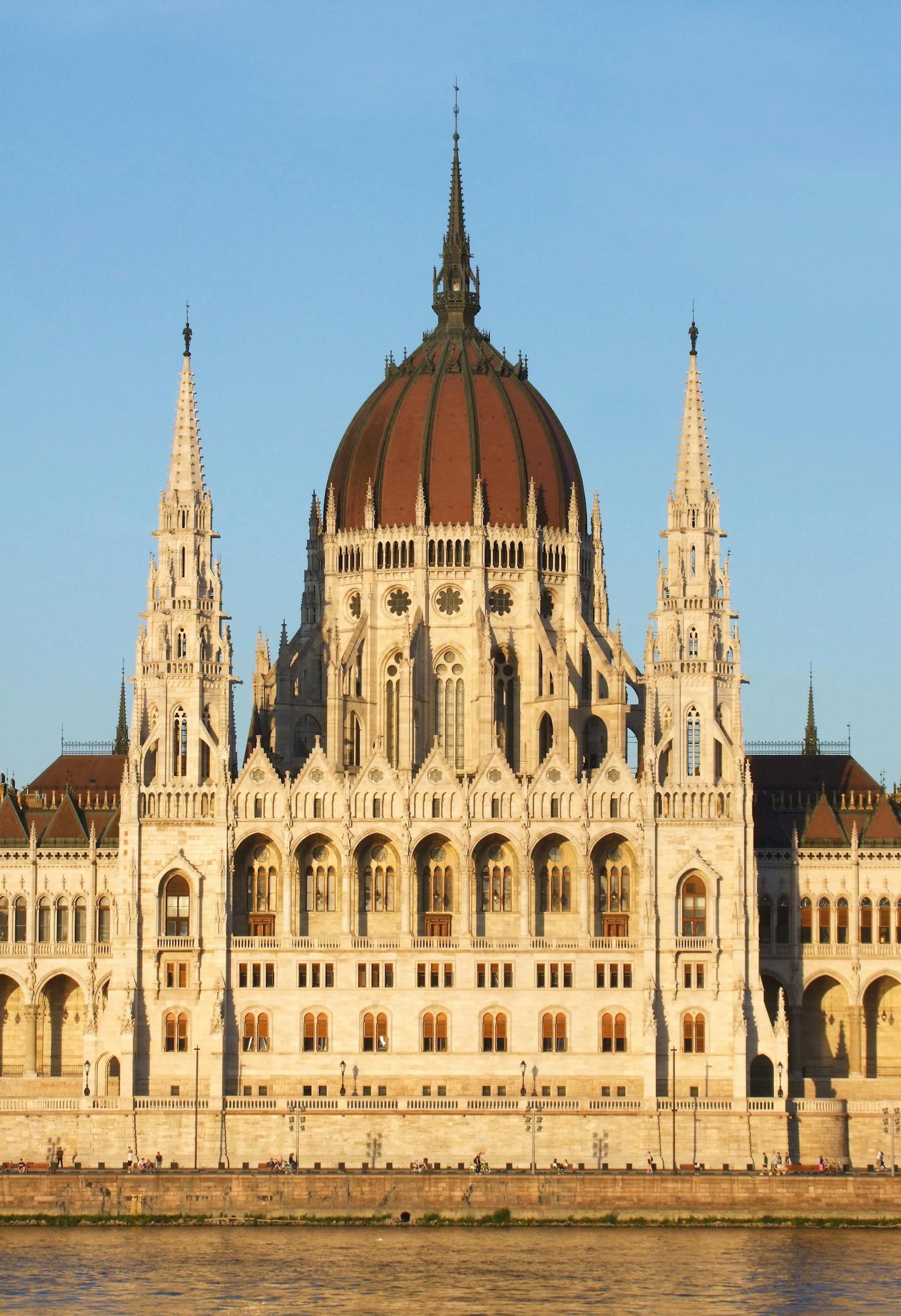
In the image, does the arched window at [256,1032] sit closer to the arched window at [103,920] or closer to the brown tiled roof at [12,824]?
the arched window at [103,920]

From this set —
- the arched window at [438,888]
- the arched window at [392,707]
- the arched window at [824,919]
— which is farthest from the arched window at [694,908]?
the arched window at [392,707]

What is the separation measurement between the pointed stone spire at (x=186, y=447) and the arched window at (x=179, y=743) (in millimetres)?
10248

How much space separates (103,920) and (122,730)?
28782mm

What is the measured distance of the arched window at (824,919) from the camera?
511 feet

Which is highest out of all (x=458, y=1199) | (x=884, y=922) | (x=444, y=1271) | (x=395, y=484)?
(x=395, y=484)

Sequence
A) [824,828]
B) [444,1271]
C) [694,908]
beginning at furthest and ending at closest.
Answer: [824,828]
[694,908]
[444,1271]

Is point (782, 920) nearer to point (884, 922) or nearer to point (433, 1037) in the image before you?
point (884, 922)

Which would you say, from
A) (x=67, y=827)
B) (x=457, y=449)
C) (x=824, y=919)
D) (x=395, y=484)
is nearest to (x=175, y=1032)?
(x=67, y=827)

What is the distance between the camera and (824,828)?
6201 inches

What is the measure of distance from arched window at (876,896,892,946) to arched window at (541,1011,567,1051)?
56.8ft

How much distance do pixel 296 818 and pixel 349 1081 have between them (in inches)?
438

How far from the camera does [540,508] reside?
16125 cm

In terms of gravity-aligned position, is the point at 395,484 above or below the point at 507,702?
above

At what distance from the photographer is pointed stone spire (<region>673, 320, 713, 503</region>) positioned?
502 feet
